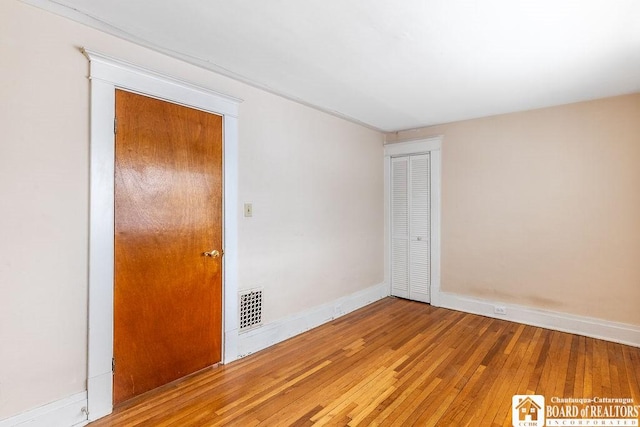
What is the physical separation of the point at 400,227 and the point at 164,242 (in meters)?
3.37

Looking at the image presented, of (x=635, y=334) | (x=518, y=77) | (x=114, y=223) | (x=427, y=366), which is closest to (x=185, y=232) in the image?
(x=114, y=223)

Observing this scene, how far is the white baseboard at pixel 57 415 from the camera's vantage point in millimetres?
1761

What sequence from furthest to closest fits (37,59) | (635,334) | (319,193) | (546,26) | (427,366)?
(319,193), (635,334), (427,366), (546,26), (37,59)

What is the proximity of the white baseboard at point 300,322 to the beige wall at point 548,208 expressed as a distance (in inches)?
45.4

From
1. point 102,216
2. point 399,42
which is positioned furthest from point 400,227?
point 102,216

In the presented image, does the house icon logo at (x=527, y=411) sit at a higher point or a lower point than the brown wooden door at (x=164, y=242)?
lower

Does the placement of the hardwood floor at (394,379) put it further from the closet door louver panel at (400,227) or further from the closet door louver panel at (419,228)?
the closet door louver panel at (400,227)

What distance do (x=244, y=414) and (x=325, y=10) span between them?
254 cm

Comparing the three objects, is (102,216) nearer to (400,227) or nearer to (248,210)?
(248,210)

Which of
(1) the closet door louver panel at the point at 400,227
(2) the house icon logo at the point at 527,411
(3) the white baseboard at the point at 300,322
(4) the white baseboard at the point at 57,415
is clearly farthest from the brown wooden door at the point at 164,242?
(1) the closet door louver panel at the point at 400,227

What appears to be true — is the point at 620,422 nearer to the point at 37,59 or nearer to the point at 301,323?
the point at 301,323

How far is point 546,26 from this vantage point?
202 cm

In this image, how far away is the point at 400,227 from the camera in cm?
479

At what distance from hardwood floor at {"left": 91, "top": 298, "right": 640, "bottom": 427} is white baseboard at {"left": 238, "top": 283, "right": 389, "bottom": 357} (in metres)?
0.09
